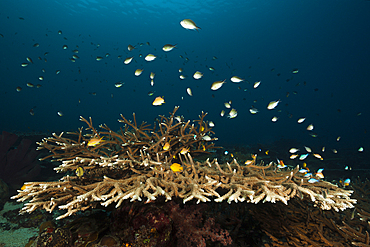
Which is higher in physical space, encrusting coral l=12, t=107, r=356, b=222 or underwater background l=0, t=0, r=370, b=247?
encrusting coral l=12, t=107, r=356, b=222

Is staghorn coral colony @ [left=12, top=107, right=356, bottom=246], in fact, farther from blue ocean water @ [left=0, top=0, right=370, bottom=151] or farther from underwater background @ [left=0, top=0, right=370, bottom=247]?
blue ocean water @ [left=0, top=0, right=370, bottom=151]

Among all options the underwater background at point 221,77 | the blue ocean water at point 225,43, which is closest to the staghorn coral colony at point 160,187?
the underwater background at point 221,77

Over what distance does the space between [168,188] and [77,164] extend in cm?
168

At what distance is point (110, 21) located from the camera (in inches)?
2023

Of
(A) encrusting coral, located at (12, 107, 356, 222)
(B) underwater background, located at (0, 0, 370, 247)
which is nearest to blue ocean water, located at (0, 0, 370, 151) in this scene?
(B) underwater background, located at (0, 0, 370, 247)

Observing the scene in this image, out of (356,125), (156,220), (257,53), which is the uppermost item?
(156,220)

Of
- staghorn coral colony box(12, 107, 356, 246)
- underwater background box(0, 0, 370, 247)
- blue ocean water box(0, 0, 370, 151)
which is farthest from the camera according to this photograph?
blue ocean water box(0, 0, 370, 151)

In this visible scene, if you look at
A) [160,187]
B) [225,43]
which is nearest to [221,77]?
[225,43]

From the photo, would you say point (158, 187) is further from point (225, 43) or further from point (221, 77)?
point (221, 77)

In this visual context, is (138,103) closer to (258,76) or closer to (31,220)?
(258,76)

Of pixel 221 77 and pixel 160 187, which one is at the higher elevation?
pixel 160 187

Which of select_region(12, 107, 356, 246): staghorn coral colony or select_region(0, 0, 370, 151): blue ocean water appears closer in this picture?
select_region(12, 107, 356, 246): staghorn coral colony

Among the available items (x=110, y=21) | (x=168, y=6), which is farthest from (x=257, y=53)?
(x=110, y=21)

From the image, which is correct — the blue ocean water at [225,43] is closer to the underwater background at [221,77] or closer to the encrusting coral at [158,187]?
the underwater background at [221,77]
